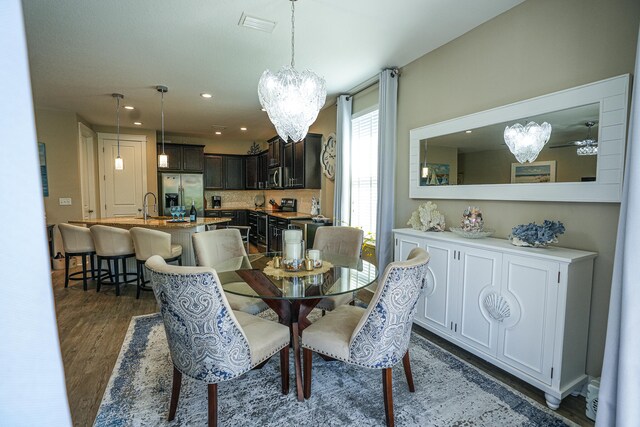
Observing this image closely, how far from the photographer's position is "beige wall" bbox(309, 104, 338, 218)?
520 centimetres

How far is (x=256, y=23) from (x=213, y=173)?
613 cm

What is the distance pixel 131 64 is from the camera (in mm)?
3514

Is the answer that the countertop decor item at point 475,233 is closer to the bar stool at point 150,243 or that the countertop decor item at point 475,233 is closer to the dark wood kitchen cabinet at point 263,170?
the bar stool at point 150,243

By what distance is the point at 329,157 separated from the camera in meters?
5.27

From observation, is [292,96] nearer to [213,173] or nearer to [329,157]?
Answer: [329,157]

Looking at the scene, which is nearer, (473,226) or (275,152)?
(473,226)

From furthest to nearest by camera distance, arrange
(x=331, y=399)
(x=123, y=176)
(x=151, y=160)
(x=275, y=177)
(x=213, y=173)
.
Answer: (x=213, y=173) < (x=151, y=160) < (x=123, y=176) < (x=275, y=177) < (x=331, y=399)

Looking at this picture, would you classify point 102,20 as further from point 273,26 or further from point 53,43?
point 273,26

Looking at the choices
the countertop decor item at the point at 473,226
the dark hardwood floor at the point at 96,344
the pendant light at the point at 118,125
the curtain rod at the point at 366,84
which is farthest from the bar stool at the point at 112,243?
the countertop decor item at the point at 473,226

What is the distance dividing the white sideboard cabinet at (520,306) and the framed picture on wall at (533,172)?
0.49 metres

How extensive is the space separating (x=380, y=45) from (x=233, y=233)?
92.5 inches

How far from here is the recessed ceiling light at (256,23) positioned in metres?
2.58

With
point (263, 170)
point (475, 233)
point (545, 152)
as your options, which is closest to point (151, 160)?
point (263, 170)

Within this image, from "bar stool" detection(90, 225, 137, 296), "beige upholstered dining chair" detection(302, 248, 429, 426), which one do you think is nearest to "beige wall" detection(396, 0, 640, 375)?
"beige upholstered dining chair" detection(302, 248, 429, 426)
